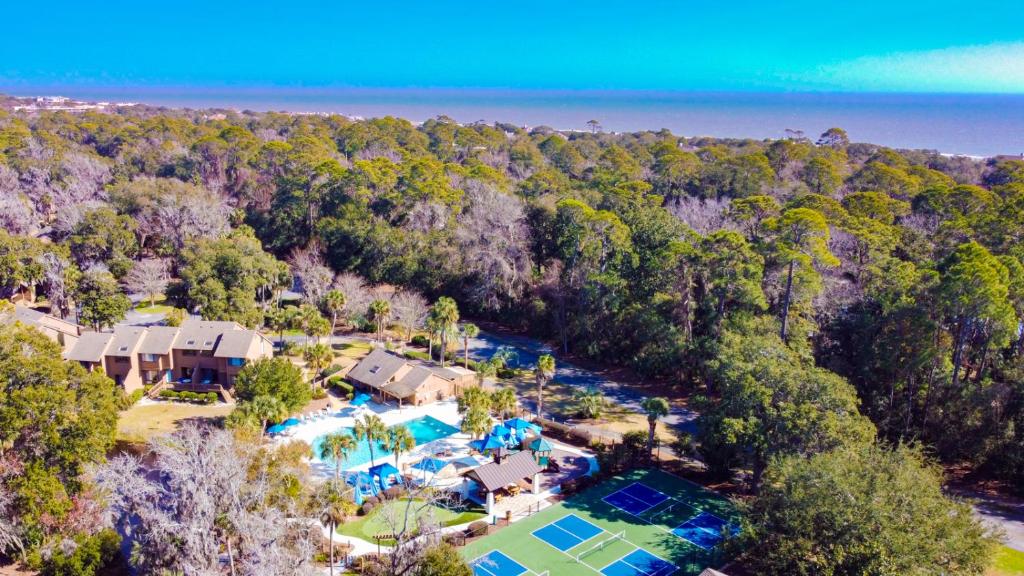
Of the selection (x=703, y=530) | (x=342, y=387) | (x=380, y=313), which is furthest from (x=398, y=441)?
(x=380, y=313)

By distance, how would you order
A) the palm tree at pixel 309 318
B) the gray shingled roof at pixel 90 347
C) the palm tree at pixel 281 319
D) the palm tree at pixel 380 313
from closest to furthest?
the gray shingled roof at pixel 90 347, the palm tree at pixel 309 318, the palm tree at pixel 281 319, the palm tree at pixel 380 313

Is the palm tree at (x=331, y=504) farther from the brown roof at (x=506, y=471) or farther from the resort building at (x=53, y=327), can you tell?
the resort building at (x=53, y=327)

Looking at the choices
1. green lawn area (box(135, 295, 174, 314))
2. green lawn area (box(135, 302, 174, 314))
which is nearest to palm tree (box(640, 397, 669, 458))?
green lawn area (box(135, 295, 174, 314))

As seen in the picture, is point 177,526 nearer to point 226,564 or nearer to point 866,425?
point 226,564

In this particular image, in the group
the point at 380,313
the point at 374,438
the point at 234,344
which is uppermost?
the point at 380,313

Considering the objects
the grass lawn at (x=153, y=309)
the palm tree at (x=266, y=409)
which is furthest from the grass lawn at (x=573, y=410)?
the grass lawn at (x=153, y=309)

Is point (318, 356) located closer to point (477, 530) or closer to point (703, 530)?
point (477, 530)

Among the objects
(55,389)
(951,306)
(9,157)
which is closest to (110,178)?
(9,157)

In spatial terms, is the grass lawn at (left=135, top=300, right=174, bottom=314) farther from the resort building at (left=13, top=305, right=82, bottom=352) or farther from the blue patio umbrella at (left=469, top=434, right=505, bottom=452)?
the blue patio umbrella at (left=469, top=434, right=505, bottom=452)
